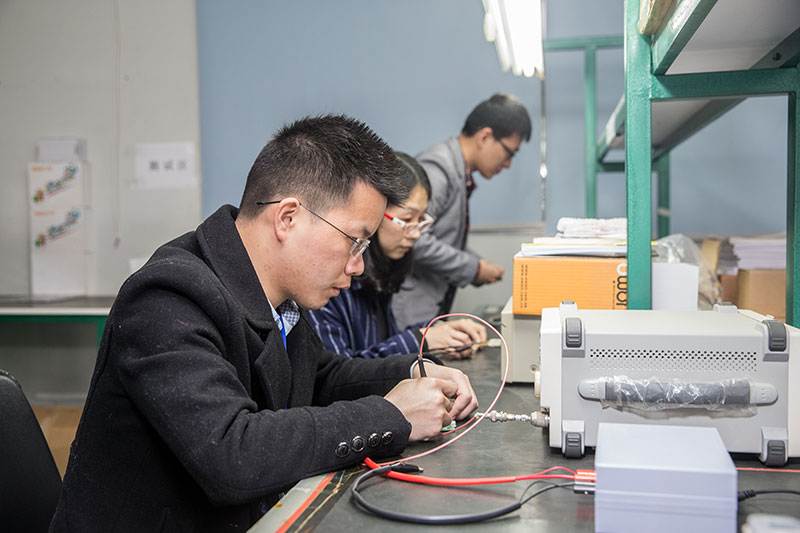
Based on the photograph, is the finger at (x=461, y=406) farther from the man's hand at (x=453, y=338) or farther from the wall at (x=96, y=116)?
the wall at (x=96, y=116)

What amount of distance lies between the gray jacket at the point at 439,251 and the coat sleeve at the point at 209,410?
1688mm

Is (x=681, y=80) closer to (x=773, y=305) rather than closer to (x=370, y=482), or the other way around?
(x=370, y=482)

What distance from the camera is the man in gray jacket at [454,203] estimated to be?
267 centimetres

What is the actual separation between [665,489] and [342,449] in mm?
402

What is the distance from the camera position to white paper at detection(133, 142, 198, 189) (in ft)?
11.9

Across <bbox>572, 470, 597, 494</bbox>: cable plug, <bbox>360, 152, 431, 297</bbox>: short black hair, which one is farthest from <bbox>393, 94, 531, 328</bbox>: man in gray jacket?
<bbox>572, 470, 597, 494</bbox>: cable plug

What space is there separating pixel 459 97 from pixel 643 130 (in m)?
2.27

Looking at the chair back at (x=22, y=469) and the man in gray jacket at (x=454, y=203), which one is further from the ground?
the man in gray jacket at (x=454, y=203)

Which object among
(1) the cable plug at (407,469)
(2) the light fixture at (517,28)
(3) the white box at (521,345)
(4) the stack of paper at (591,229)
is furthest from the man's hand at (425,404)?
(2) the light fixture at (517,28)

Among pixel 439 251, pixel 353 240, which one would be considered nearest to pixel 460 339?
pixel 353 240

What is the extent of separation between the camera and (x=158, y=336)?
876mm

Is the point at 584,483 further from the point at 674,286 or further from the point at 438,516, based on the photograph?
the point at 674,286

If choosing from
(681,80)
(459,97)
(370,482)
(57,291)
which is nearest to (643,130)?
(681,80)

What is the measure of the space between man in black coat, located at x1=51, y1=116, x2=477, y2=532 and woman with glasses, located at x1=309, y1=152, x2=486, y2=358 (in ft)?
1.46
